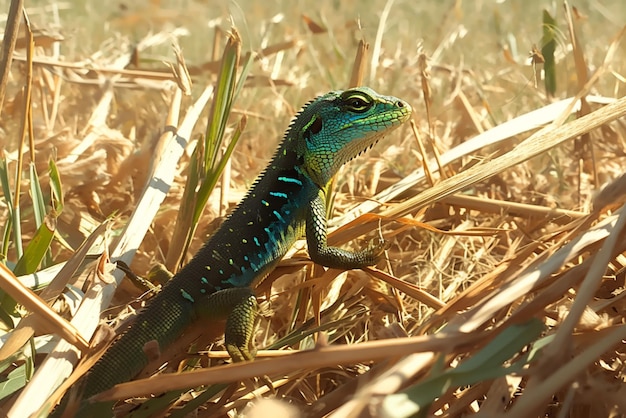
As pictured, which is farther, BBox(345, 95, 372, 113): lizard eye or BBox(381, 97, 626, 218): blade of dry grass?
BBox(345, 95, 372, 113): lizard eye

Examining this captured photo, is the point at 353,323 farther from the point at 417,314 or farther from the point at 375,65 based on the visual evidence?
the point at 375,65

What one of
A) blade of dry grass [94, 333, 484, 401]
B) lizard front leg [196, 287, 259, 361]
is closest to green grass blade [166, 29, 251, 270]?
lizard front leg [196, 287, 259, 361]

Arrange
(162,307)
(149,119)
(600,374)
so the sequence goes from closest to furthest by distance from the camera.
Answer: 1. (600,374)
2. (162,307)
3. (149,119)

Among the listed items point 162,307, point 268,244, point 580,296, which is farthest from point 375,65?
point 580,296

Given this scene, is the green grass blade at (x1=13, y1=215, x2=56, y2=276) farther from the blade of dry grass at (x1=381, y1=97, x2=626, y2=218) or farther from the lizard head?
the blade of dry grass at (x1=381, y1=97, x2=626, y2=218)

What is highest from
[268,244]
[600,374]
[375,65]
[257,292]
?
[375,65]

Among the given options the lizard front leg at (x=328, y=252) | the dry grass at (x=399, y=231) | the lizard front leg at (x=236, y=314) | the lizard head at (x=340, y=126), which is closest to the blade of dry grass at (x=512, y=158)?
the dry grass at (x=399, y=231)

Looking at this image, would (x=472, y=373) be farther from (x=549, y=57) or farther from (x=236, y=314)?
(x=549, y=57)
